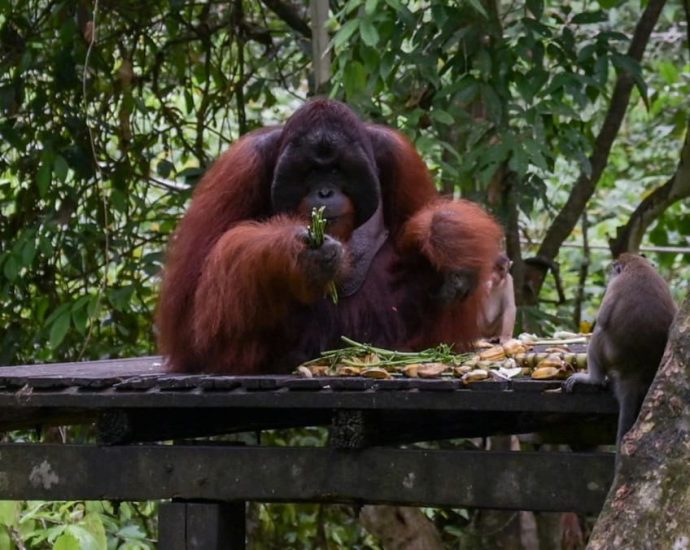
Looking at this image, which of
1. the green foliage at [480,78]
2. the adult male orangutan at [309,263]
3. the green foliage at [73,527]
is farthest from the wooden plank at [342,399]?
the green foliage at [480,78]

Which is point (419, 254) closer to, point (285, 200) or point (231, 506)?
point (285, 200)

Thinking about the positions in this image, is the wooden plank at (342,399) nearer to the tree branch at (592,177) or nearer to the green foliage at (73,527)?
the green foliage at (73,527)

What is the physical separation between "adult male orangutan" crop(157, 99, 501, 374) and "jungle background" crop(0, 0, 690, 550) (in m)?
0.61

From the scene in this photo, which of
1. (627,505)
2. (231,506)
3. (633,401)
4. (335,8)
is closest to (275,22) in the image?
(335,8)

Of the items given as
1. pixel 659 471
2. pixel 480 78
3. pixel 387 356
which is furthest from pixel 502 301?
pixel 659 471

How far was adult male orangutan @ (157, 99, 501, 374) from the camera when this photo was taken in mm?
3805

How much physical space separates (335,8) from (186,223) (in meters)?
2.06

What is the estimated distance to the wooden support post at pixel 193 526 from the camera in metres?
3.56

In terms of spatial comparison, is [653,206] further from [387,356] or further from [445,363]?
[445,363]

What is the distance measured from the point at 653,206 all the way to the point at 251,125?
1846 mm

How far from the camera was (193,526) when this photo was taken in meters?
3.58

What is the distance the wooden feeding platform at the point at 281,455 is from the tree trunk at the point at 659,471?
0.54 m

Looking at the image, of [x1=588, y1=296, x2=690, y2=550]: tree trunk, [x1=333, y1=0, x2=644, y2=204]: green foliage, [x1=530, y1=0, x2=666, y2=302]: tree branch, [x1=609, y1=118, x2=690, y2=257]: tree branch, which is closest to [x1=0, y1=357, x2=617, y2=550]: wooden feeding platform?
[x1=588, y1=296, x2=690, y2=550]: tree trunk

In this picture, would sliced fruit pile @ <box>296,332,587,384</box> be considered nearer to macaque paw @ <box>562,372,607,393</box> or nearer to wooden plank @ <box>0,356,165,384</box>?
macaque paw @ <box>562,372,607,393</box>
